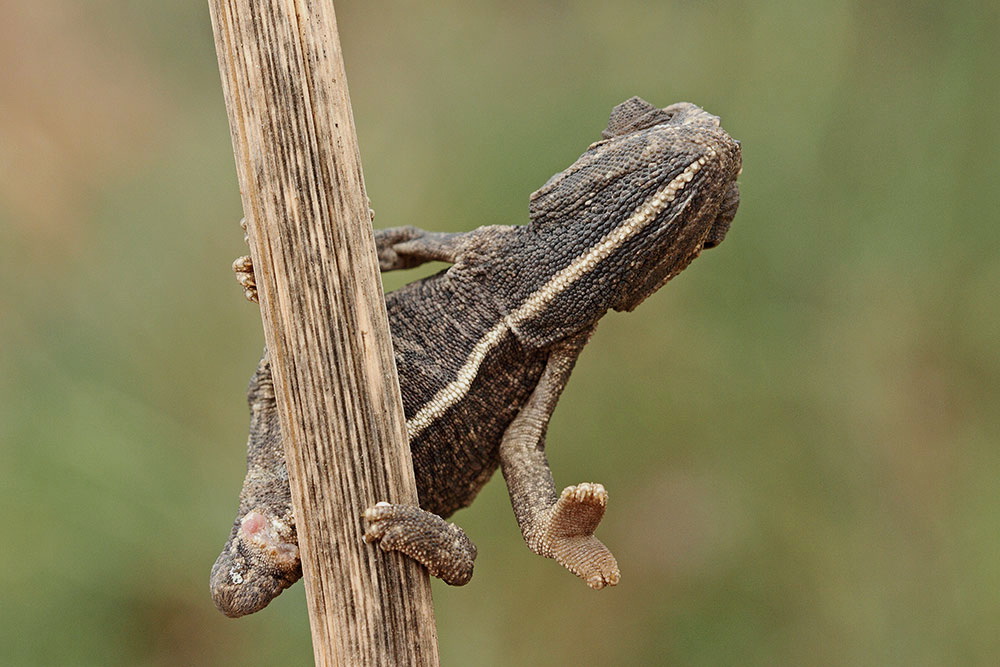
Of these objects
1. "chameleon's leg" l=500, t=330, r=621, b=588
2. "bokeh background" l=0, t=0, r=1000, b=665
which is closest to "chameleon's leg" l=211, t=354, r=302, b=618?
"chameleon's leg" l=500, t=330, r=621, b=588

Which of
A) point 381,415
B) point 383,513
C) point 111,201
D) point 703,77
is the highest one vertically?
point 111,201

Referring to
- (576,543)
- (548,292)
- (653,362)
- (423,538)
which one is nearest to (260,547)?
(423,538)

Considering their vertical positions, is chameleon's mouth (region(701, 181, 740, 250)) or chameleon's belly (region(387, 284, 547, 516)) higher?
chameleon's mouth (region(701, 181, 740, 250))

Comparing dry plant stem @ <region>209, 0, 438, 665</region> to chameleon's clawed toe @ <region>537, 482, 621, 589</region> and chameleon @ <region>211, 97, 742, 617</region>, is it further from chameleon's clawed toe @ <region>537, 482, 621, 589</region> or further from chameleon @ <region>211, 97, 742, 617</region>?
chameleon's clawed toe @ <region>537, 482, 621, 589</region>

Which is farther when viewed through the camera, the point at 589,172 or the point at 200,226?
the point at 200,226

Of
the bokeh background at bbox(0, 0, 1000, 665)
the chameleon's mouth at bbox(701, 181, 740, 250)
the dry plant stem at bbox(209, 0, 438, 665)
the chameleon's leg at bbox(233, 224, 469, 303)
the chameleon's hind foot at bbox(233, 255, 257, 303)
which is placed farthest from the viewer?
the bokeh background at bbox(0, 0, 1000, 665)

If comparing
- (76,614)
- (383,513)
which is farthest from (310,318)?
(76,614)

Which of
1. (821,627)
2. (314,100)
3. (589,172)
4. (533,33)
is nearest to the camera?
(314,100)

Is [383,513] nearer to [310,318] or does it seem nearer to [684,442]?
[310,318]
